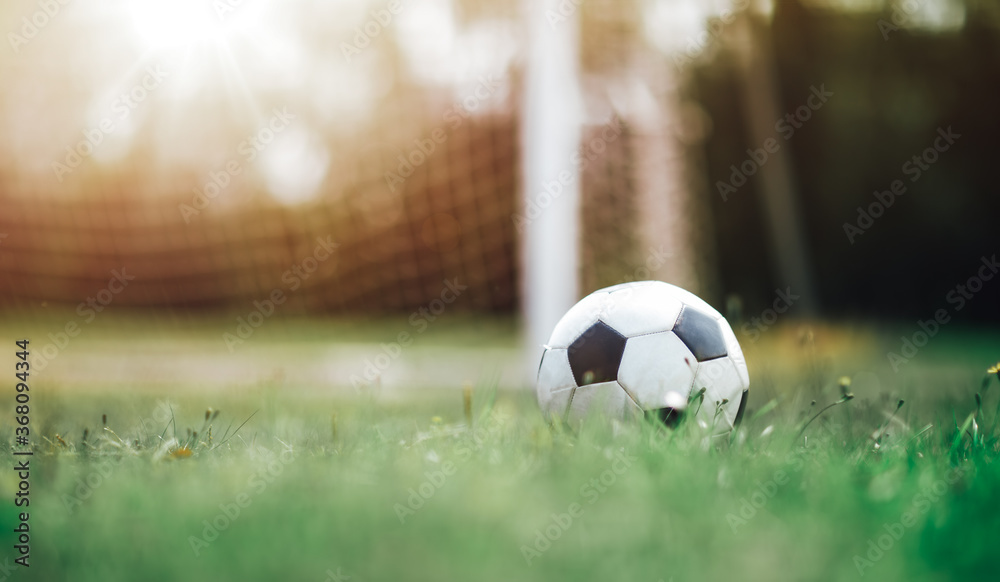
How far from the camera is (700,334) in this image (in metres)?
1.92

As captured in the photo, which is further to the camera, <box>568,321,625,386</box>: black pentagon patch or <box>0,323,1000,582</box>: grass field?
<box>568,321,625,386</box>: black pentagon patch

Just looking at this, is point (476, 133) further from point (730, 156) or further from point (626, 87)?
point (730, 156)

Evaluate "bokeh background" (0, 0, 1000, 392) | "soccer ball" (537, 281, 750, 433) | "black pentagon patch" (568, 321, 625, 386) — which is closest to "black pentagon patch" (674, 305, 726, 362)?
"soccer ball" (537, 281, 750, 433)

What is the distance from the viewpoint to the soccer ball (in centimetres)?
183

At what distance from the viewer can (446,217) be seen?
6.69 metres

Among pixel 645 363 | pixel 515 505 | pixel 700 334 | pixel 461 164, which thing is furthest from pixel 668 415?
pixel 461 164

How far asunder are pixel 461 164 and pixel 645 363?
479 cm

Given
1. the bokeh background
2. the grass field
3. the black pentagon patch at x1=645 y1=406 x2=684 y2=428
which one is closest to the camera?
the grass field

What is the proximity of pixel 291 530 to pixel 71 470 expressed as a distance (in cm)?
56

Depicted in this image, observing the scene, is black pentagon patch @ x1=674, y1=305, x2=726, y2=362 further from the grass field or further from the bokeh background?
the bokeh background

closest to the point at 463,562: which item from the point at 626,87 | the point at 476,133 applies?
the point at 626,87

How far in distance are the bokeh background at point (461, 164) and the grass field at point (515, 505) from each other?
409 cm

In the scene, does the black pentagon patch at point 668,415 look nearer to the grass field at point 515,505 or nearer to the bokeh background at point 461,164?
the grass field at point 515,505

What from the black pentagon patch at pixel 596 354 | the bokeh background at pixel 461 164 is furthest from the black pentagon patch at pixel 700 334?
the bokeh background at pixel 461 164
